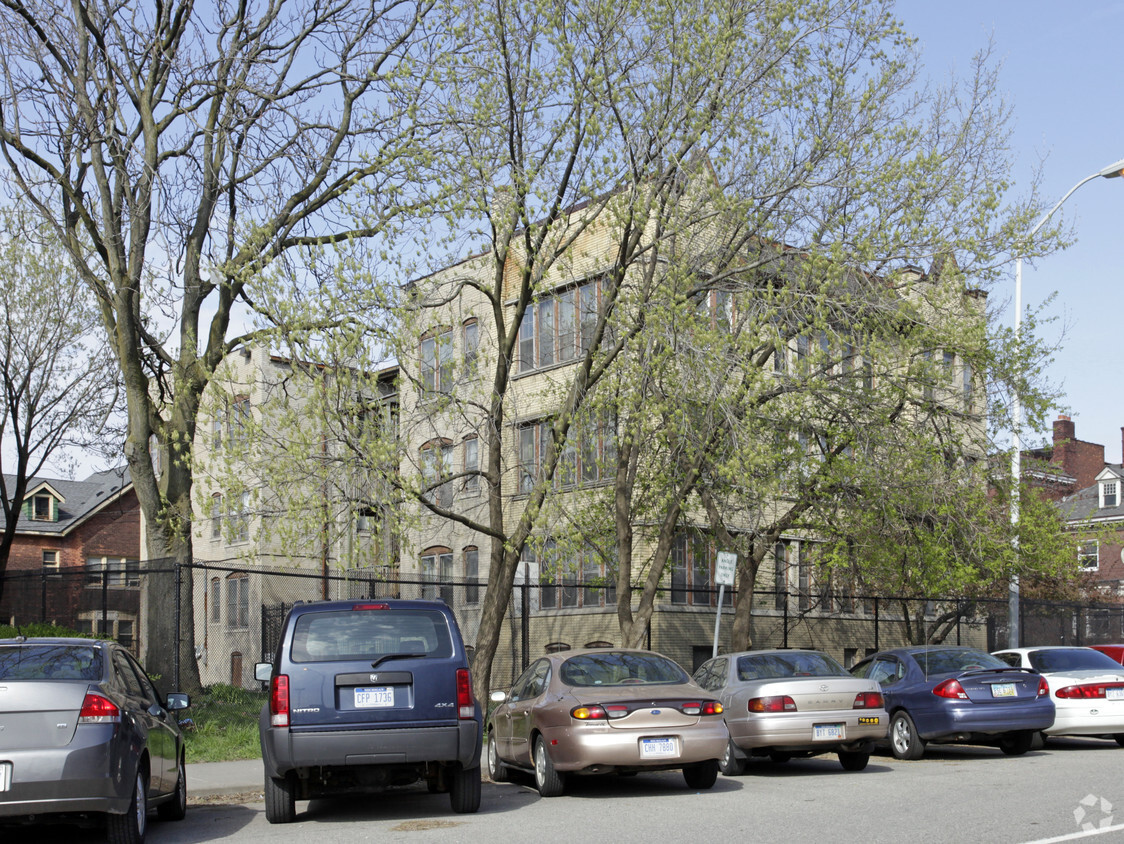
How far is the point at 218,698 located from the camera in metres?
23.2

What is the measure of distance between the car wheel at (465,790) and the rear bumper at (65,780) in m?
3.06

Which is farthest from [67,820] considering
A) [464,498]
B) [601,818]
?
[464,498]

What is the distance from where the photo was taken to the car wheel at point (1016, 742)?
15891 mm

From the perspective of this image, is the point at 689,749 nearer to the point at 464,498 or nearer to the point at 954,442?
the point at 954,442

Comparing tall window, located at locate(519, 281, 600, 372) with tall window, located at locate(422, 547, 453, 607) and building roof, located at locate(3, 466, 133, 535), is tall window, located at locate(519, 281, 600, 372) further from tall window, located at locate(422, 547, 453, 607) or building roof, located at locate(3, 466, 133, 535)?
building roof, located at locate(3, 466, 133, 535)

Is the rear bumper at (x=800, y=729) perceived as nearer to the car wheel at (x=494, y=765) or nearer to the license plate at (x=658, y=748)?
the license plate at (x=658, y=748)

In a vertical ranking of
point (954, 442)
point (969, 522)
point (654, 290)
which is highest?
point (654, 290)

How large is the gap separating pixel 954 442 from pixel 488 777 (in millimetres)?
10527

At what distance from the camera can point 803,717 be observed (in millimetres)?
13789

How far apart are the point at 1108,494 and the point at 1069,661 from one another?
4694 centimetres

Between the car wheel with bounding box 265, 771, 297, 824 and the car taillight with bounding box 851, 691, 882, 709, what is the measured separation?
6251 mm

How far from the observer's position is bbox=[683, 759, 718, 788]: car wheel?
1227cm

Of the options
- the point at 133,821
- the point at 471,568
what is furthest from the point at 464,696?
the point at 471,568

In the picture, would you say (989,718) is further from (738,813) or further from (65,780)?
(65,780)
